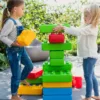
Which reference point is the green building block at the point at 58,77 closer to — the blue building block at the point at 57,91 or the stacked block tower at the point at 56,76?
the stacked block tower at the point at 56,76

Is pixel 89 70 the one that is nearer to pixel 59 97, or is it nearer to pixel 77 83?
pixel 59 97

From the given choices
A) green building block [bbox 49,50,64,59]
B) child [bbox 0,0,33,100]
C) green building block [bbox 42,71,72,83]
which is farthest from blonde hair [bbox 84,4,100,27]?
child [bbox 0,0,33,100]

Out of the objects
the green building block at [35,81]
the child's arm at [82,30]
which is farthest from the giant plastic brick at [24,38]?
the green building block at [35,81]

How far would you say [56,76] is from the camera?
366 centimetres

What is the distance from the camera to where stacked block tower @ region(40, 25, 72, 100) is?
144 inches

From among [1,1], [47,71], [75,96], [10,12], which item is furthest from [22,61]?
[1,1]

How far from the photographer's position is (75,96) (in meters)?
4.07

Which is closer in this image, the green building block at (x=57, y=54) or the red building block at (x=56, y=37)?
the red building block at (x=56, y=37)

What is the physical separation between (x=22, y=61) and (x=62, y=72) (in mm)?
530

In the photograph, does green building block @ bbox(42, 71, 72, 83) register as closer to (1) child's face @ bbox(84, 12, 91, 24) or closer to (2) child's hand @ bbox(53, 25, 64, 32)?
(2) child's hand @ bbox(53, 25, 64, 32)

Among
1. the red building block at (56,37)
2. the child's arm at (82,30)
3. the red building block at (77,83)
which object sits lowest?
the red building block at (77,83)

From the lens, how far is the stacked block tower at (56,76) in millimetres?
3654

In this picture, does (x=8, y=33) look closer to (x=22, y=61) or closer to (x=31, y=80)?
(x=22, y=61)

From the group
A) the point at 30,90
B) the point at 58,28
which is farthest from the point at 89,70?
the point at 30,90
